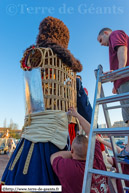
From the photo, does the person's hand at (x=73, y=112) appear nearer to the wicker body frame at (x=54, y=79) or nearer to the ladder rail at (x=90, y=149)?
the wicker body frame at (x=54, y=79)

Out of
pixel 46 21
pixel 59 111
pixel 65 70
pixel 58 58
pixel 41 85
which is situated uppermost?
pixel 46 21

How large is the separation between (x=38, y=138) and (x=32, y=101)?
1.50 ft

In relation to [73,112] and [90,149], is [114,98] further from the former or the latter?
[73,112]

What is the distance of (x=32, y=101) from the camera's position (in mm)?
2031

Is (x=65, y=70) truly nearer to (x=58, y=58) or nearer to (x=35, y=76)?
(x=58, y=58)

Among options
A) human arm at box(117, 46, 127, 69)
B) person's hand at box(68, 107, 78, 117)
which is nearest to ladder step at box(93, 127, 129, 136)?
human arm at box(117, 46, 127, 69)

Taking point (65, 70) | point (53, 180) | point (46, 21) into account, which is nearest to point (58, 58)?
point (65, 70)

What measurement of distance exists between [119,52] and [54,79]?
34.7 inches

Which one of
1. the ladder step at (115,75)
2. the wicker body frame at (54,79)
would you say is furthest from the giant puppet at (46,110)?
the ladder step at (115,75)

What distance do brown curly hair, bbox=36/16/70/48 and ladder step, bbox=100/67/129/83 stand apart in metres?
1.32

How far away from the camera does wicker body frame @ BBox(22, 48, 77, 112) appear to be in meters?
2.09

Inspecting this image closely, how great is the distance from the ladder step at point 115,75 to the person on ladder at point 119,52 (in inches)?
10.7

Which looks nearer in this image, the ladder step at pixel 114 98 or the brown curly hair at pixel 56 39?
the ladder step at pixel 114 98

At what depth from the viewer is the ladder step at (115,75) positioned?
48.2 inches
